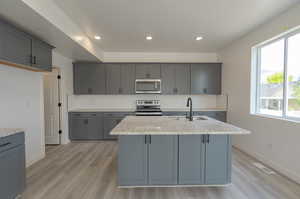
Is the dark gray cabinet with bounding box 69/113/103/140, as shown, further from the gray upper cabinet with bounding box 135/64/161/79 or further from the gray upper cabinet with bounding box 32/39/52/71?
the gray upper cabinet with bounding box 32/39/52/71

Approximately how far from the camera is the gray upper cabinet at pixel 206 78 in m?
4.74

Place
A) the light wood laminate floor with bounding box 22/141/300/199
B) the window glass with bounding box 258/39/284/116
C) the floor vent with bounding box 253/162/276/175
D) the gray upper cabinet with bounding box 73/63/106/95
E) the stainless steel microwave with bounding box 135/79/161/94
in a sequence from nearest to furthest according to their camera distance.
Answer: the light wood laminate floor with bounding box 22/141/300/199, the floor vent with bounding box 253/162/276/175, the window glass with bounding box 258/39/284/116, the gray upper cabinet with bounding box 73/63/106/95, the stainless steel microwave with bounding box 135/79/161/94

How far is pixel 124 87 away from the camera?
4.70 m

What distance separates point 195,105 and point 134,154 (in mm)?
3470

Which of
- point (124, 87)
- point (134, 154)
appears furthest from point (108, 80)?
point (134, 154)

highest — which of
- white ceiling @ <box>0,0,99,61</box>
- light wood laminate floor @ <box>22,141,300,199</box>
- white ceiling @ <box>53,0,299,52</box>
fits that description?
white ceiling @ <box>53,0,299,52</box>

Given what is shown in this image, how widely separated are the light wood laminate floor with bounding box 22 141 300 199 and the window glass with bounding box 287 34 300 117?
114 centimetres

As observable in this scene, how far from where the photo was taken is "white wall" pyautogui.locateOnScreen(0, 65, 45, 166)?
2410 millimetres

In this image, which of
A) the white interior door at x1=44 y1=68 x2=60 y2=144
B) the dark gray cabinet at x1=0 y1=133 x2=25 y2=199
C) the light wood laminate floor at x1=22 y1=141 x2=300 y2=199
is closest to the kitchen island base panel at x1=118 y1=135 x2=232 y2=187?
the light wood laminate floor at x1=22 y1=141 x2=300 y2=199

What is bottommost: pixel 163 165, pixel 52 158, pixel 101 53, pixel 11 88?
pixel 52 158

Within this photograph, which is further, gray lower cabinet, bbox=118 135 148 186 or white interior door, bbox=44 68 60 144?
white interior door, bbox=44 68 60 144

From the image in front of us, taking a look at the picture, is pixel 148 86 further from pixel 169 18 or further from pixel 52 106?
pixel 52 106

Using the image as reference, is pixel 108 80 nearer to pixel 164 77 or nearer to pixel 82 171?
pixel 164 77

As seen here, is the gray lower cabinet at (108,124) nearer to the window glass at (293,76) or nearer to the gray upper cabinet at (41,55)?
the gray upper cabinet at (41,55)
